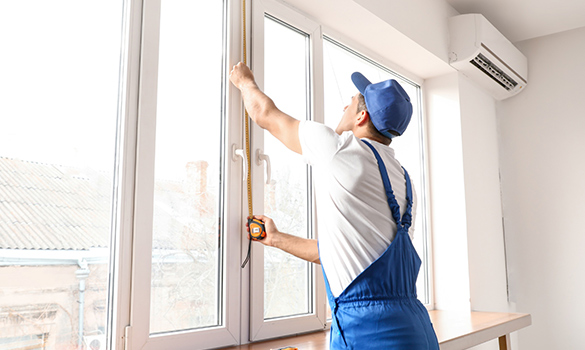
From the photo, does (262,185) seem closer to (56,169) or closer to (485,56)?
(56,169)

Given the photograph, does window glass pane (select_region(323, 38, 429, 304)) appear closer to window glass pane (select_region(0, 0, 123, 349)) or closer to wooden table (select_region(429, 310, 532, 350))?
wooden table (select_region(429, 310, 532, 350))

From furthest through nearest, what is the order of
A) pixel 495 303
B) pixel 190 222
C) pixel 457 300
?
pixel 495 303 < pixel 457 300 < pixel 190 222

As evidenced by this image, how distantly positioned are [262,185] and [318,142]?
2.14ft

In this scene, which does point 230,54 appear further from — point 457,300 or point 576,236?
point 576,236

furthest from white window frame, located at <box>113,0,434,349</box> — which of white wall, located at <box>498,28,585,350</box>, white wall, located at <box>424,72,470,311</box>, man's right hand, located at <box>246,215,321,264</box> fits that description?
white wall, located at <box>498,28,585,350</box>

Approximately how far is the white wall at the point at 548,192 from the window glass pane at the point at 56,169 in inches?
123

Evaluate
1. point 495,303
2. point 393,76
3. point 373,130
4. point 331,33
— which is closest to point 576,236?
point 495,303

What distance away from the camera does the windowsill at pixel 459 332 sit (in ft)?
6.50

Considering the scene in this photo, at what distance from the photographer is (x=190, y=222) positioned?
183 centimetres

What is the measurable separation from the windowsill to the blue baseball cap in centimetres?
89

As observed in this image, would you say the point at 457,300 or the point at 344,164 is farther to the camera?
the point at 457,300

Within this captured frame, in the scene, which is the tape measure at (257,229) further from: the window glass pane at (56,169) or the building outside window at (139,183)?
the window glass pane at (56,169)

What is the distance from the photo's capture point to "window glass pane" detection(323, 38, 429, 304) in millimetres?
2732

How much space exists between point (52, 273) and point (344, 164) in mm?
899
